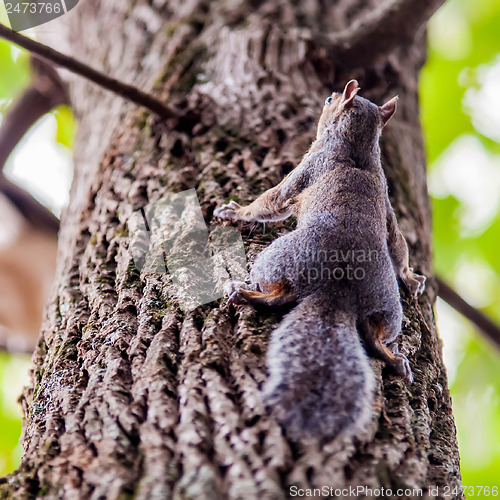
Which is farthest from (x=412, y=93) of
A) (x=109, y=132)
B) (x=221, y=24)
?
(x=109, y=132)

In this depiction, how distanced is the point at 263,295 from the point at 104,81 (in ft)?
3.72

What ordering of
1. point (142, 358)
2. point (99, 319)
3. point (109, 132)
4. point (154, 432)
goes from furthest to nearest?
point (109, 132) → point (99, 319) → point (142, 358) → point (154, 432)

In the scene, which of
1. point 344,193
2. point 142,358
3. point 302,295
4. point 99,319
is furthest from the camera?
point 344,193

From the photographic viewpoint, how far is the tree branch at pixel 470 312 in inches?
111

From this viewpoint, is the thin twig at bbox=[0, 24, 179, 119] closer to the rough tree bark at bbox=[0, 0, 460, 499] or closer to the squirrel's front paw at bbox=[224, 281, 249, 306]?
the rough tree bark at bbox=[0, 0, 460, 499]

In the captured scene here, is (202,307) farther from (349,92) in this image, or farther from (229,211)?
(349,92)

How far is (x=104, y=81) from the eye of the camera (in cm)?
229

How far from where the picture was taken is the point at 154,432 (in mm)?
1329

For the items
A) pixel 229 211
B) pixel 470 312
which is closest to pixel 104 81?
pixel 229 211

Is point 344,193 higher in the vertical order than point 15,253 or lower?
lower

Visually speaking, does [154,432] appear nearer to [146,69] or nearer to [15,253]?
[146,69]

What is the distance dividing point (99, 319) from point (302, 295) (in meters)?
0.61

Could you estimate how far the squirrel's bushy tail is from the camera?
1.31m

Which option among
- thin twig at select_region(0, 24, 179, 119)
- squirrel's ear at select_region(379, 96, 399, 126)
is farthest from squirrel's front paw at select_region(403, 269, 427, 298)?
thin twig at select_region(0, 24, 179, 119)
